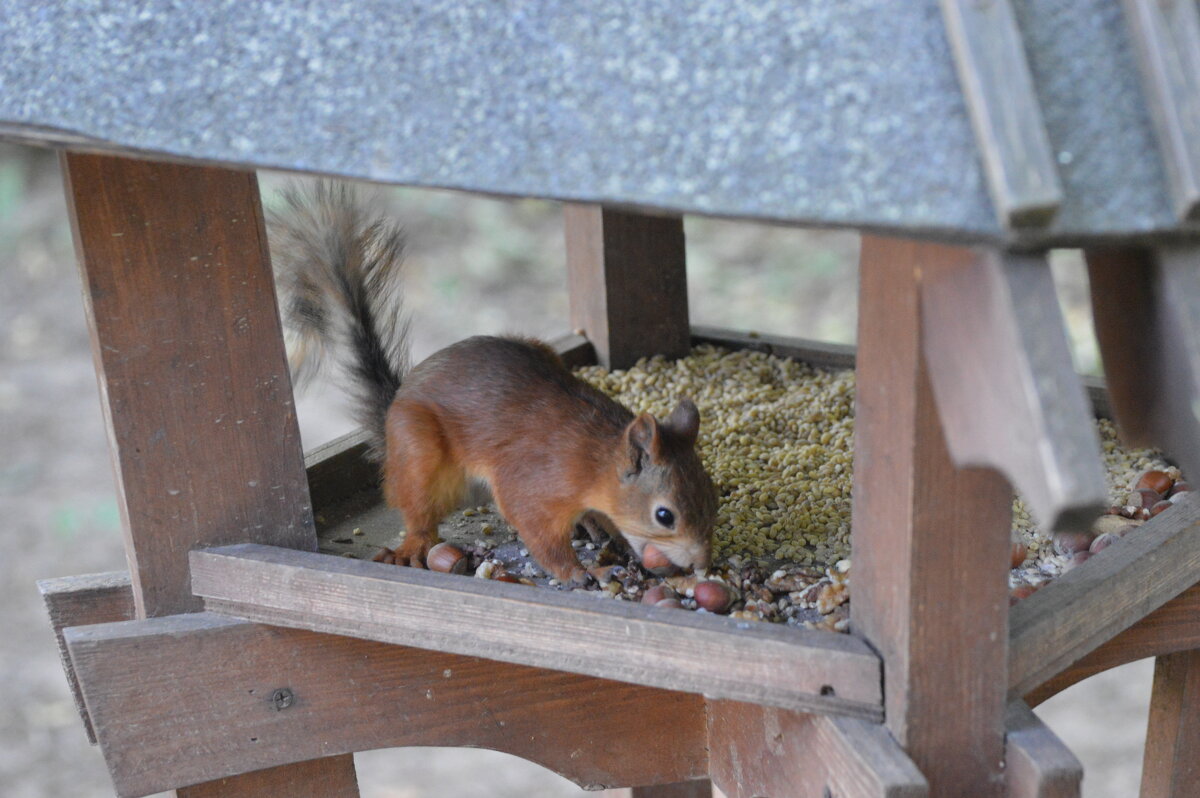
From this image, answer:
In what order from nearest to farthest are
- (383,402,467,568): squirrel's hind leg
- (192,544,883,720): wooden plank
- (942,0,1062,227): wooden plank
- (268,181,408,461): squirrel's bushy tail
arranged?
(942,0,1062,227): wooden plank → (192,544,883,720): wooden plank → (383,402,467,568): squirrel's hind leg → (268,181,408,461): squirrel's bushy tail

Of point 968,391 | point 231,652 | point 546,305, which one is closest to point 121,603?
point 231,652

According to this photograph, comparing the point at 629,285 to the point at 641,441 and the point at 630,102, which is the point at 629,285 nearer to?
the point at 641,441

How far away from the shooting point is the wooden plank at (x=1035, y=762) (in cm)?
90

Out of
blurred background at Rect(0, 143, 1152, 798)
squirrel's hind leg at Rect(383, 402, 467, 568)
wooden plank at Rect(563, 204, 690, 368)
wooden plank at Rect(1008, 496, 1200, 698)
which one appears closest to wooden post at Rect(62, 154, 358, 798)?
squirrel's hind leg at Rect(383, 402, 467, 568)

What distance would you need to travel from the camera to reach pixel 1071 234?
533 mm

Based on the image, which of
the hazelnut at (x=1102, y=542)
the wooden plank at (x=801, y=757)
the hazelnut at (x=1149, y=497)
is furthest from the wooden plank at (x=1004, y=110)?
the hazelnut at (x=1149, y=497)

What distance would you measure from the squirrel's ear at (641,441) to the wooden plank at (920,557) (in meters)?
0.28

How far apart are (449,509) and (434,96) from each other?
73 cm

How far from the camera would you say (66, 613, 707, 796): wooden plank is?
45.7 inches

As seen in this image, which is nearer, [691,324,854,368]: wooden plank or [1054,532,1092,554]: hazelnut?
[1054,532,1092,554]: hazelnut

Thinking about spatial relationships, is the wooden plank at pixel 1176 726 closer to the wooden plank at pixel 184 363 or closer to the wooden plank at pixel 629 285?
the wooden plank at pixel 629 285

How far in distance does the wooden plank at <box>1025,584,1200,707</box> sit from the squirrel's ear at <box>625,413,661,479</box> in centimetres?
40

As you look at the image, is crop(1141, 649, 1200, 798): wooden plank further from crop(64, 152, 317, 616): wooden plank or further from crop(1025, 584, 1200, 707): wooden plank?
crop(64, 152, 317, 616): wooden plank

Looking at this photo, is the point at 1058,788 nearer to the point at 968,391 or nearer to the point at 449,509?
the point at 968,391
